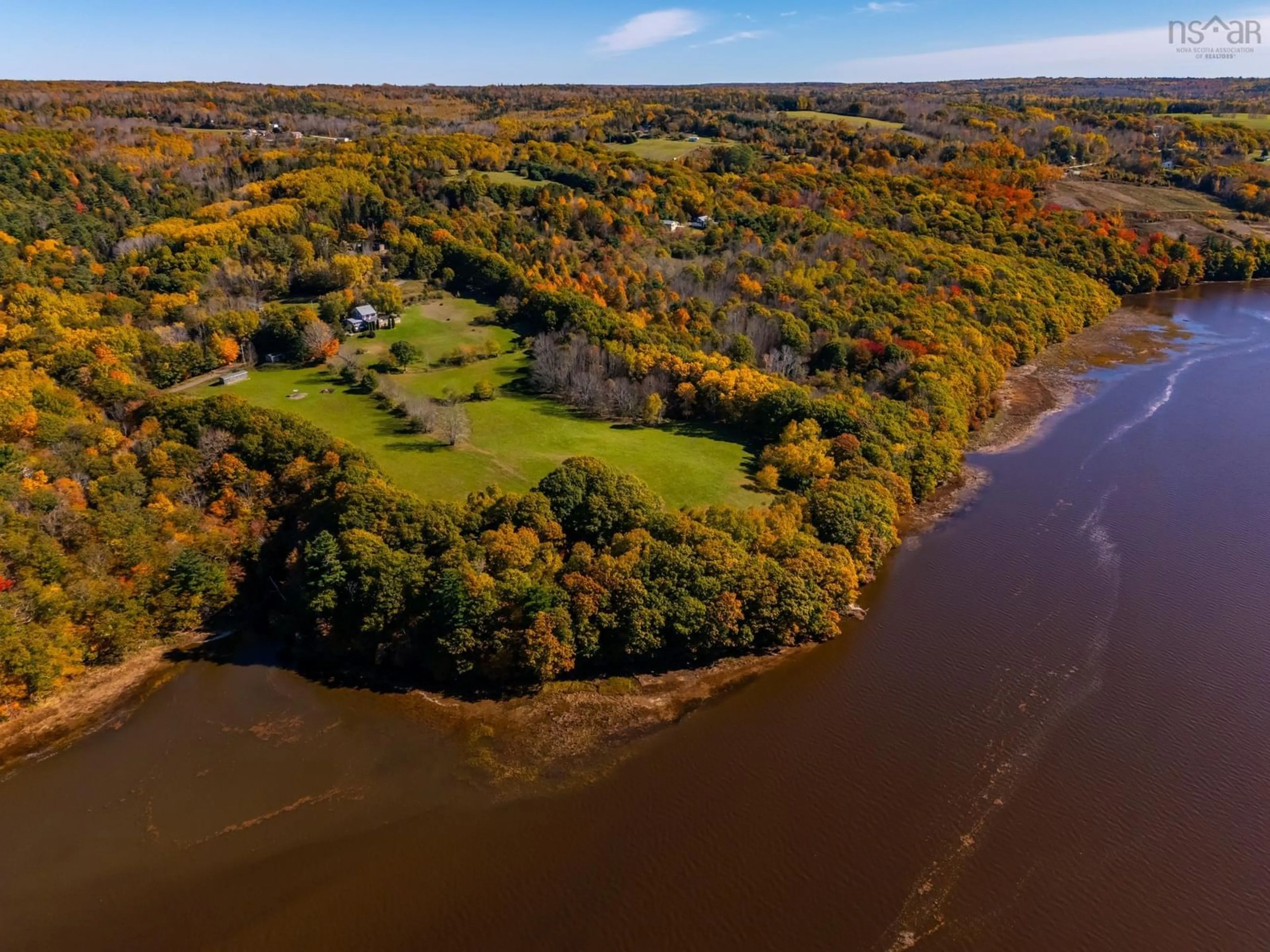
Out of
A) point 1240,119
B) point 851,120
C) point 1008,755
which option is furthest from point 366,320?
point 1240,119

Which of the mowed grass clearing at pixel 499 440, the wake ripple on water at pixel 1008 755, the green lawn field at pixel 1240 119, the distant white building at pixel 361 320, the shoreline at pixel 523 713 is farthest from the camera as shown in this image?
the green lawn field at pixel 1240 119

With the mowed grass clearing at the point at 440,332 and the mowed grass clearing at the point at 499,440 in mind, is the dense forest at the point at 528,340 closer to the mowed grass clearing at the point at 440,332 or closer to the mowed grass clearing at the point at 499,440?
the mowed grass clearing at the point at 499,440

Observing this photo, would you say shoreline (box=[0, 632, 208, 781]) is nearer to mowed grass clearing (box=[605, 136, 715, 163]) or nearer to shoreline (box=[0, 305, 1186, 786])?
shoreline (box=[0, 305, 1186, 786])

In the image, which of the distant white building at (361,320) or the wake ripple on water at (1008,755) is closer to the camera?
the wake ripple on water at (1008,755)

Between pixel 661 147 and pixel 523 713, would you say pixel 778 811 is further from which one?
pixel 661 147

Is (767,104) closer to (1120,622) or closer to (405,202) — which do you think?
(405,202)

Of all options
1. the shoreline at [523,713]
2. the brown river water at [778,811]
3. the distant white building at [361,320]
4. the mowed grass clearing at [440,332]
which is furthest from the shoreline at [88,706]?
the distant white building at [361,320]

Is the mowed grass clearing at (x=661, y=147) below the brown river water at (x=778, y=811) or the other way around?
the other way around

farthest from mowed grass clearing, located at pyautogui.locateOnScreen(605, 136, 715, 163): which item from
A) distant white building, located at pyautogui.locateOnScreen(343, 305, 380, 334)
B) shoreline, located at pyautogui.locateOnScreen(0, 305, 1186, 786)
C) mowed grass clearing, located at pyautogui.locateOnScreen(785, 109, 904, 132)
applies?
shoreline, located at pyautogui.locateOnScreen(0, 305, 1186, 786)
